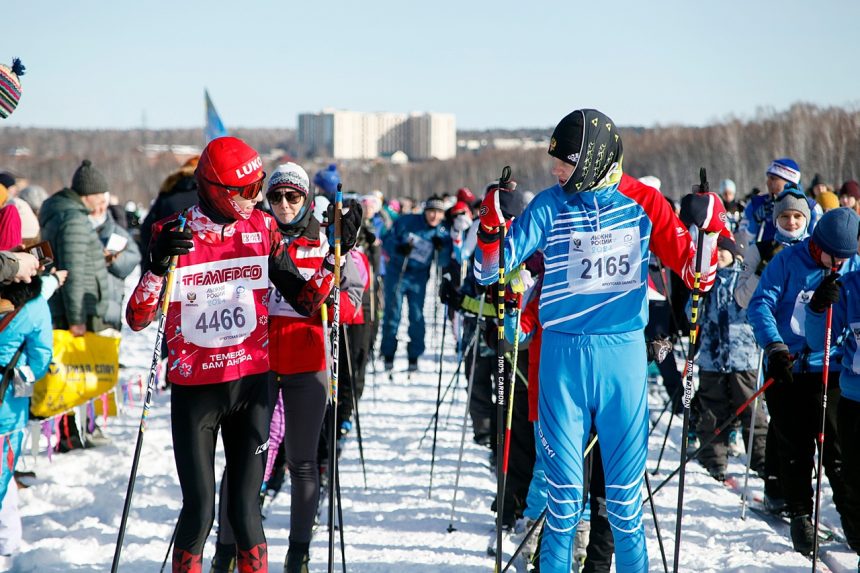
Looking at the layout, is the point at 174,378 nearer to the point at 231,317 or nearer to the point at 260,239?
the point at 231,317

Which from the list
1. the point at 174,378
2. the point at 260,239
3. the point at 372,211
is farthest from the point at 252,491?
the point at 372,211

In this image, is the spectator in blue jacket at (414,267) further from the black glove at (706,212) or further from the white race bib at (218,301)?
the white race bib at (218,301)

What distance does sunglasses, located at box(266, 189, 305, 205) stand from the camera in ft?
14.5

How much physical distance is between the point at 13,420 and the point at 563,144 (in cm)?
348

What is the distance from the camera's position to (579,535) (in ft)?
15.5

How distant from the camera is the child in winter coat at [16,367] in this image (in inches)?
181

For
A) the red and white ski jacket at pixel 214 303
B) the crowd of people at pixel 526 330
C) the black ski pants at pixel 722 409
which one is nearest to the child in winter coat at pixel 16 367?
the crowd of people at pixel 526 330

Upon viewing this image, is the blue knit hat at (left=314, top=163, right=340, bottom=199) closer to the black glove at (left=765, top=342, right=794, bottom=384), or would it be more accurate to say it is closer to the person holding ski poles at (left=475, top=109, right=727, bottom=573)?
the person holding ski poles at (left=475, top=109, right=727, bottom=573)

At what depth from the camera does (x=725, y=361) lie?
21.2 feet

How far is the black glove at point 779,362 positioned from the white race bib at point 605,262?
1431mm

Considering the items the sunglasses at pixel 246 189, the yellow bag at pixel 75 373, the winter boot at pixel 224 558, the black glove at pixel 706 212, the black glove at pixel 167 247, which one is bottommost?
the winter boot at pixel 224 558

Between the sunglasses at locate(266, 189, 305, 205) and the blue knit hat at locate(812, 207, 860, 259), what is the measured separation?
287 centimetres

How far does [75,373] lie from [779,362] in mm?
5057

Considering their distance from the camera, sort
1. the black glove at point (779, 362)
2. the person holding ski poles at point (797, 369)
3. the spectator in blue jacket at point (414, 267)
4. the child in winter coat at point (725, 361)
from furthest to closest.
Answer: the spectator in blue jacket at point (414, 267), the child in winter coat at point (725, 361), the person holding ski poles at point (797, 369), the black glove at point (779, 362)
